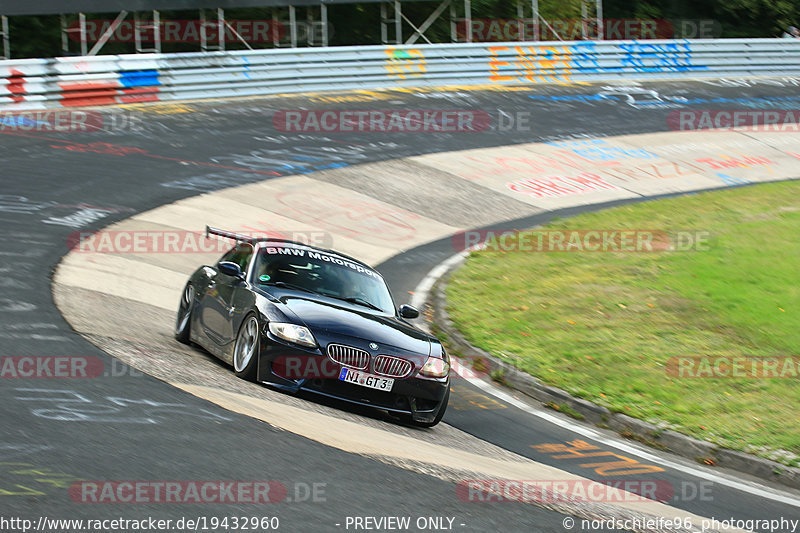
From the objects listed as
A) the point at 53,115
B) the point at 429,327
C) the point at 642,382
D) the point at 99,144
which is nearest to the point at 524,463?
the point at 642,382

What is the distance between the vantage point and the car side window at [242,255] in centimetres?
1030

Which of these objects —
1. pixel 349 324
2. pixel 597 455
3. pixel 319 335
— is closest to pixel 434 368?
pixel 349 324

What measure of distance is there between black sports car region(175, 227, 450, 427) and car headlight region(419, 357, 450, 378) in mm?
11

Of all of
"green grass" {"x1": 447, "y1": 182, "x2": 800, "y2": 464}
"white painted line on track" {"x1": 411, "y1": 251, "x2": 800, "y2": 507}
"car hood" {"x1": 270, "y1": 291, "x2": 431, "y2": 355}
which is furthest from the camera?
"green grass" {"x1": 447, "y1": 182, "x2": 800, "y2": 464}

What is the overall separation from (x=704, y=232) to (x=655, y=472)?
11.7 m

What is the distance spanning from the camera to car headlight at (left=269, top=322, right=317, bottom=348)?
8578 millimetres

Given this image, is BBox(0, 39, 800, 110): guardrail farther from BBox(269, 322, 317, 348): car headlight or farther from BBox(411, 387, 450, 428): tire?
BBox(411, 387, 450, 428): tire

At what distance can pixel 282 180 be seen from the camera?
21.0 metres

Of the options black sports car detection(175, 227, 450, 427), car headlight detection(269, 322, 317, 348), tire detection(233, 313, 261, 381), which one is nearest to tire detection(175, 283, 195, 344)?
black sports car detection(175, 227, 450, 427)

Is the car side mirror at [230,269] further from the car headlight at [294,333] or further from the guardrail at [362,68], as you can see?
the guardrail at [362,68]

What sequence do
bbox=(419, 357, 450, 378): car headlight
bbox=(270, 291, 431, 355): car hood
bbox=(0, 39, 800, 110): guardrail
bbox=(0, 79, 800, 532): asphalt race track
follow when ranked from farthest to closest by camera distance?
bbox=(0, 39, 800, 110): guardrail
bbox=(419, 357, 450, 378): car headlight
bbox=(270, 291, 431, 355): car hood
bbox=(0, 79, 800, 532): asphalt race track

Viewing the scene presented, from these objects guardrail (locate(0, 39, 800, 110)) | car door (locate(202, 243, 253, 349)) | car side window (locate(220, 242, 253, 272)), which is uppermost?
guardrail (locate(0, 39, 800, 110))

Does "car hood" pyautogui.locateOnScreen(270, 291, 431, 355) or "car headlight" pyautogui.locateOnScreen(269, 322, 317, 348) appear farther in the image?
"car hood" pyautogui.locateOnScreen(270, 291, 431, 355)

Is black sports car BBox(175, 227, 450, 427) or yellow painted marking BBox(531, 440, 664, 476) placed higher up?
black sports car BBox(175, 227, 450, 427)
